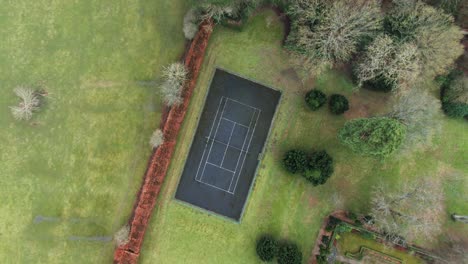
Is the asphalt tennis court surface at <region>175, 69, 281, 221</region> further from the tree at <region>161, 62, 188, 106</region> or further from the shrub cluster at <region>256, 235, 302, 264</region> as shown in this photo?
the shrub cluster at <region>256, 235, 302, 264</region>

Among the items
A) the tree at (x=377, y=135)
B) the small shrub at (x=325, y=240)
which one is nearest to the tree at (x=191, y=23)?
the tree at (x=377, y=135)

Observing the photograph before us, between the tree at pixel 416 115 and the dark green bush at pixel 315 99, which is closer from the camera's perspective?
the tree at pixel 416 115

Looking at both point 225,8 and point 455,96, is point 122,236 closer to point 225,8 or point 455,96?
point 225,8

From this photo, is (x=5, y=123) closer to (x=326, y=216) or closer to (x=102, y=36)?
(x=102, y=36)

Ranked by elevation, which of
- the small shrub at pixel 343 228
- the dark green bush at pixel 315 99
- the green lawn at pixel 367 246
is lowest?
the green lawn at pixel 367 246

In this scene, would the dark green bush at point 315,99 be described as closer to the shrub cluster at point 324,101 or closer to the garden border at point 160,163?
the shrub cluster at point 324,101

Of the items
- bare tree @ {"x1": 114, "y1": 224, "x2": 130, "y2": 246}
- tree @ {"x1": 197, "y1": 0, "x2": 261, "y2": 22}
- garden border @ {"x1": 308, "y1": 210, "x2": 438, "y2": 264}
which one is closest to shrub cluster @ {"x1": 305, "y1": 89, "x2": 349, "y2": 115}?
tree @ {"x1": 197, "y1": 0, "x2": 261, "y2": 22}

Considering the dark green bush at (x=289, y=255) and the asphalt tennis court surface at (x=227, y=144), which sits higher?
the asphalt tennis court surface at (x=227, y=144)

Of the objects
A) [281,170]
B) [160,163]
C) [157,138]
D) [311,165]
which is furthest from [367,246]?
[157,138]
